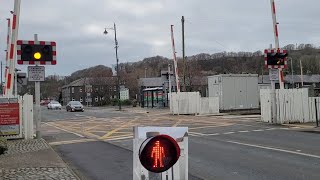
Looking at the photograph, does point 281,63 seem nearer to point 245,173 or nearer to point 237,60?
point 245,173

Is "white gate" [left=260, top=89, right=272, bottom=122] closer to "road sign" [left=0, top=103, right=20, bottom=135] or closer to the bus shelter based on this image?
"road sign" [left=0, top=103, right=20, bottom=135]

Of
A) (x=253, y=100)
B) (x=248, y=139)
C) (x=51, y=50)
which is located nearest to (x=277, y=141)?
(x=248, y=139)

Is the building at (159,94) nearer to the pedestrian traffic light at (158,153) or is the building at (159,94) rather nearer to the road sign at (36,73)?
the road sign at (36,73)

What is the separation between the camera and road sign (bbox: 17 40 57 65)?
1511 centimetres

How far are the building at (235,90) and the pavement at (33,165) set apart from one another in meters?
26.5

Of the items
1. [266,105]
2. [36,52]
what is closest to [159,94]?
[266,105]

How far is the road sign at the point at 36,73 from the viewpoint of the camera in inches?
600

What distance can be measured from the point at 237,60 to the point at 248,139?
246 ft

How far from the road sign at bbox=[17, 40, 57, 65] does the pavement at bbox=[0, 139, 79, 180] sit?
3.38 metres

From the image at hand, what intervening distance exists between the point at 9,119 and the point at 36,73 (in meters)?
1.95

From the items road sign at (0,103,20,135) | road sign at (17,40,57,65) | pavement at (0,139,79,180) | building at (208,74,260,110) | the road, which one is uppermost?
road sign at (17,40,57,65)

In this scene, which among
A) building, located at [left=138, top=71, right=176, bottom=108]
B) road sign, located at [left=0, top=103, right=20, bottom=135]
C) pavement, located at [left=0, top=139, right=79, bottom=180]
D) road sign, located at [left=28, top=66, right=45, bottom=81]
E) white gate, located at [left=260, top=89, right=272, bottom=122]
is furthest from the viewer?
building, located at [left=138, top=71, right=176, bottom=108]

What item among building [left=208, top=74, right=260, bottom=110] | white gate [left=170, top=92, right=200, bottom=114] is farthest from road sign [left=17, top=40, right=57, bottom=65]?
building [left=208, top=74, right=260, bottom=110]

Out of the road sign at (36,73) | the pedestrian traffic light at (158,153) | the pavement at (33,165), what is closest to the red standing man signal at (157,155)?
the pedestrian traffic light at (158,153)
